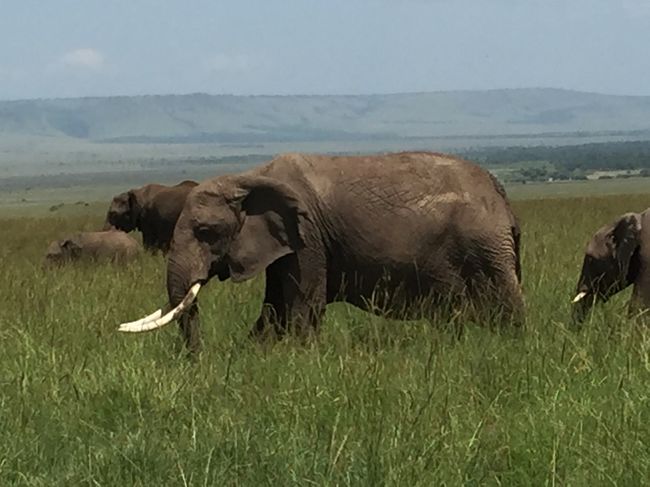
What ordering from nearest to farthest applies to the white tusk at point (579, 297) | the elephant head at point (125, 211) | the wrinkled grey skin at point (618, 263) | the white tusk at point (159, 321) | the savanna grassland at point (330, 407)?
the savanna grassland at point (330, 407) → the white tusk at point (159, 321) → the wrinkled grey skin at point (618, 263) → the white tusk at point (579, 297) → the elephant head at point (125, 211)

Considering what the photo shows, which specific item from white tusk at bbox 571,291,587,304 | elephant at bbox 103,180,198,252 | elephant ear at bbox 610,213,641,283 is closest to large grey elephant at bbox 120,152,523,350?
white tusk at bbox 571,291,587,304

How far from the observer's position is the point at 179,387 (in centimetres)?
542

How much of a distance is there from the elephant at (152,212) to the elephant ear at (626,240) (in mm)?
11705

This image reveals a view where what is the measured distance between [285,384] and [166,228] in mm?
14597

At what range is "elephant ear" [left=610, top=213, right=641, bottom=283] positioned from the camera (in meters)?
7.57

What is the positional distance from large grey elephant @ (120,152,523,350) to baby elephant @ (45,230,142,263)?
986cm

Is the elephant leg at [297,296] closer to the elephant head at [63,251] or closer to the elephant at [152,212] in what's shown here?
the elephant head at [63,251]

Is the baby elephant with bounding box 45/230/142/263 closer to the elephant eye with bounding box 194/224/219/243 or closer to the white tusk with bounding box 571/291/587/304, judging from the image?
the elephant eye with bounding box 194/224/219/243

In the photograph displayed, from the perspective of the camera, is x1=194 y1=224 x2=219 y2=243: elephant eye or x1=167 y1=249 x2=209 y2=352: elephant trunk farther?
x1=194 y1=224 x2=219 y2=243: elephant eye

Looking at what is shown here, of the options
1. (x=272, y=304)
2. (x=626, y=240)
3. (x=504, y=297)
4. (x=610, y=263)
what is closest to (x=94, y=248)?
(x=272, y=304)

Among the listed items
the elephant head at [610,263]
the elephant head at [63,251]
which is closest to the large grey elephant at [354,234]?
the elephant head at [610,263]

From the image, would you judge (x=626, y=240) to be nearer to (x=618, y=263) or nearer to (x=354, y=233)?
(x=618, y=263)

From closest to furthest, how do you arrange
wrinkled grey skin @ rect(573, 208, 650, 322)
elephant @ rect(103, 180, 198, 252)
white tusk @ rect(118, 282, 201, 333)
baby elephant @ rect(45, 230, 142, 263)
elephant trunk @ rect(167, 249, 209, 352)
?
white tusk @ rect(118, 282, 201, 333), elephant trunk @ rect(167, 249, 209, 352), wrinkled grey skin @ rect(573, 208, 650, 322), baby elephant @ rect(45, 230, 142, 263), elephant @ rect(103, 180, 198, 252)

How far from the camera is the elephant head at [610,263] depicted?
25.0 ft
